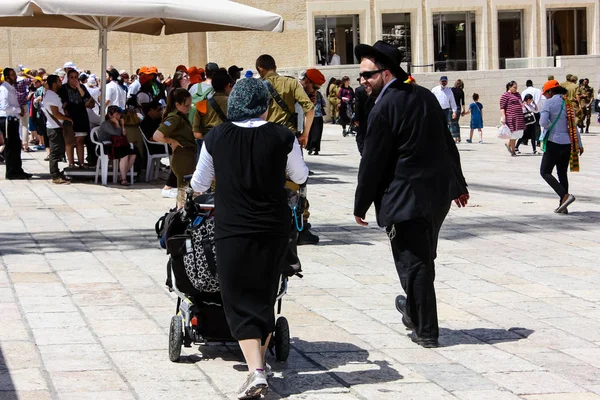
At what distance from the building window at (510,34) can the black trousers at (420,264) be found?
110ft

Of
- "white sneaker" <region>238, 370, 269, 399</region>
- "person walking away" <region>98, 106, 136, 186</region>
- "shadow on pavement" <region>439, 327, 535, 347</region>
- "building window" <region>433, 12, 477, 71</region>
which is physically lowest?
"shadow on pavement" <region>439, 327, 535, 347</region>

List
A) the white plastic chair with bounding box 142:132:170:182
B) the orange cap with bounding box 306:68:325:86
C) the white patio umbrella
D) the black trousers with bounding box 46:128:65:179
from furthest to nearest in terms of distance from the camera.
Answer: the white plastic chair with bounding box 142:132:170:182 → the black trousers with bounding box 46:128:65:179 → the white patio umbrella → the orange cap with bounding box 306:68:325:86

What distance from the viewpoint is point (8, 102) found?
16.9 meters

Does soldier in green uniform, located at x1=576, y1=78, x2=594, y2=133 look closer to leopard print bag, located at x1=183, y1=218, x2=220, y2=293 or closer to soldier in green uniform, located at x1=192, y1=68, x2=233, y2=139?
soldier in green uniform, located at x1=192, y1=68, x2=233, y2=139

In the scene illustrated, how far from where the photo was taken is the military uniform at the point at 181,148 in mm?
11493

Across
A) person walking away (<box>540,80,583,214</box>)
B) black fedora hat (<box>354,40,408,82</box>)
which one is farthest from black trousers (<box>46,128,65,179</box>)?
black fedora hat (<box>354,40,408,82</box>)

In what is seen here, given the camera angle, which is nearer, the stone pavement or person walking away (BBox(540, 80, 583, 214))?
the stone pavement

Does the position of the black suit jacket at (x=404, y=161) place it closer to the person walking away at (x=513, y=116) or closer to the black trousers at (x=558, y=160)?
the black trousers at (x=558, y=160)

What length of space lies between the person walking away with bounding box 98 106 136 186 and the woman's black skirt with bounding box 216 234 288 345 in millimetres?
10810

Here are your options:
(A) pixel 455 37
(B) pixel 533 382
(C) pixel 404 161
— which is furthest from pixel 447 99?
(B) pixel 533 382

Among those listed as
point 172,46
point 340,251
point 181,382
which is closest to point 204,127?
point 340,251

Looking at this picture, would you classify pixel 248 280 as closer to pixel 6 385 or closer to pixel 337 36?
pixel 6 385

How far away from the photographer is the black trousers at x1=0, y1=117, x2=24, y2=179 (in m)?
16.5

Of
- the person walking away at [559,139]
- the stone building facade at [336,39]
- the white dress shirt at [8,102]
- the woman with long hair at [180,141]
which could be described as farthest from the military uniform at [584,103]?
the woman with long hair at [180,141]
